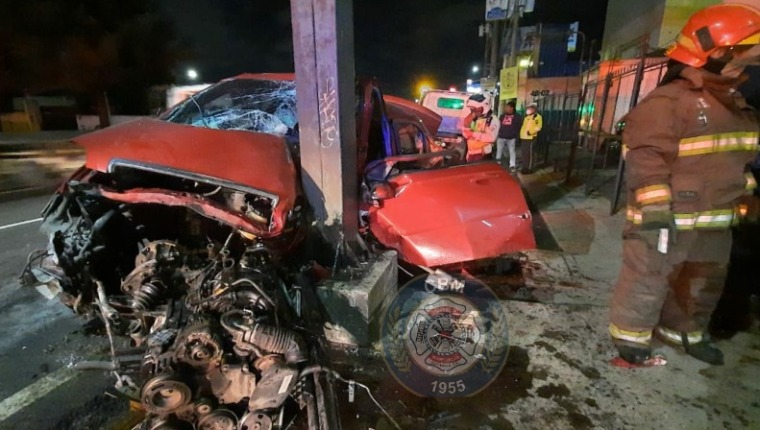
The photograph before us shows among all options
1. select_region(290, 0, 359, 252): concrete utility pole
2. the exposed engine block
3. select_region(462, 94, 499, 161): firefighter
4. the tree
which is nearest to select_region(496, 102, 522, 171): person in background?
select_region(462, 94, 499, 161): firefighter

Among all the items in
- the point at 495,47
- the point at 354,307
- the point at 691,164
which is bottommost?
the point at 354,307

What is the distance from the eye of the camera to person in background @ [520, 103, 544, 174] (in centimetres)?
903

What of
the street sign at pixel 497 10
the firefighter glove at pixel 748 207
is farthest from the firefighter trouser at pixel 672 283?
the street sign at pixel 497 10

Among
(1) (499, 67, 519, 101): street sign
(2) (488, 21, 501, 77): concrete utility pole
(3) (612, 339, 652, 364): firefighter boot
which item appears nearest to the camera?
(3) (612, 339, 652, 364): firefighter boot

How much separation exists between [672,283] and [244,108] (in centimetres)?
336

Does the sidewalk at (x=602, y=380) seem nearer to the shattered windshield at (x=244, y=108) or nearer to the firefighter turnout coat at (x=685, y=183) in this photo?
the firefighter turnout coat at (x=685, y=183)

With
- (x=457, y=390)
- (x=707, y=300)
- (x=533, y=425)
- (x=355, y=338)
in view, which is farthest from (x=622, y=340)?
(x=355, y=338)

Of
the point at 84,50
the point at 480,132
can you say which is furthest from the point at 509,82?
the point at 84,50

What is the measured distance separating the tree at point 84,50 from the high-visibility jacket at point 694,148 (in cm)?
1721

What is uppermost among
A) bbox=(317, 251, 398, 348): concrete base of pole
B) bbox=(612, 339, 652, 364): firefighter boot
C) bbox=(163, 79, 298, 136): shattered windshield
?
bbox=(163, 79, 298, 136): shattered windshield

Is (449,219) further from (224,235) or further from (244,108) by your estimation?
(244,108)

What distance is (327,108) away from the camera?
2660 millimetres

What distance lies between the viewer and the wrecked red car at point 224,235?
175 cm

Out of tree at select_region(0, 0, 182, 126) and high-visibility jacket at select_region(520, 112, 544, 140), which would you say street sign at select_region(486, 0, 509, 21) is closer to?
high-visibility jacket at select_region(520, 112, 544, 140)
